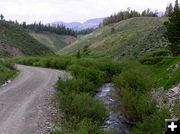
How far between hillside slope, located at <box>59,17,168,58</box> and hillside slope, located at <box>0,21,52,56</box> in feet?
56.3

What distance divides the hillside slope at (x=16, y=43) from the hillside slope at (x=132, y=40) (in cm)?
1716

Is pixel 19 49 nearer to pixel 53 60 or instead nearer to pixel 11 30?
pixel 11 30

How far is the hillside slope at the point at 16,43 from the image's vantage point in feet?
475

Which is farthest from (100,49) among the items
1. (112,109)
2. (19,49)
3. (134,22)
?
(112,109)

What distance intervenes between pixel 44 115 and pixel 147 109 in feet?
18.8

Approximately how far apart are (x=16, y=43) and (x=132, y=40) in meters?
58.0

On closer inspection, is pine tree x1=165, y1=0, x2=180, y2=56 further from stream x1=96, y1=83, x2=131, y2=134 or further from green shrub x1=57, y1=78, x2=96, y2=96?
stream x1=96, y1=83, x2=131, y2=134

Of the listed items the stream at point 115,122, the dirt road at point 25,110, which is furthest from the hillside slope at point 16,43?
the stream at point 115,122

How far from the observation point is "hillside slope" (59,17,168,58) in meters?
79.7

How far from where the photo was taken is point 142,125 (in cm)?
1614

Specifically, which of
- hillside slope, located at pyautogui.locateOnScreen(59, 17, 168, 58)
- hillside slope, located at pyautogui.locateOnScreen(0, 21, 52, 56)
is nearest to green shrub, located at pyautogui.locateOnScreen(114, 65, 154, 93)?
hillside slope, located at pyautogui.locateOnScreen(59, 17, 168, 58)

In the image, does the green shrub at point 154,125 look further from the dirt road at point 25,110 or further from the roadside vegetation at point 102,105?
the dirt road at point 25,110

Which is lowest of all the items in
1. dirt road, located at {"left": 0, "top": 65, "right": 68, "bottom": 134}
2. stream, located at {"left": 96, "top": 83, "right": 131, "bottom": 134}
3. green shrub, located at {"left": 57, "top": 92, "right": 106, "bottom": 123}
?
stream, located at {"left": 96, "top": 83, "right": 131, "bottom": 134}

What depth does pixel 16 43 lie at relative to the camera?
157 metres
